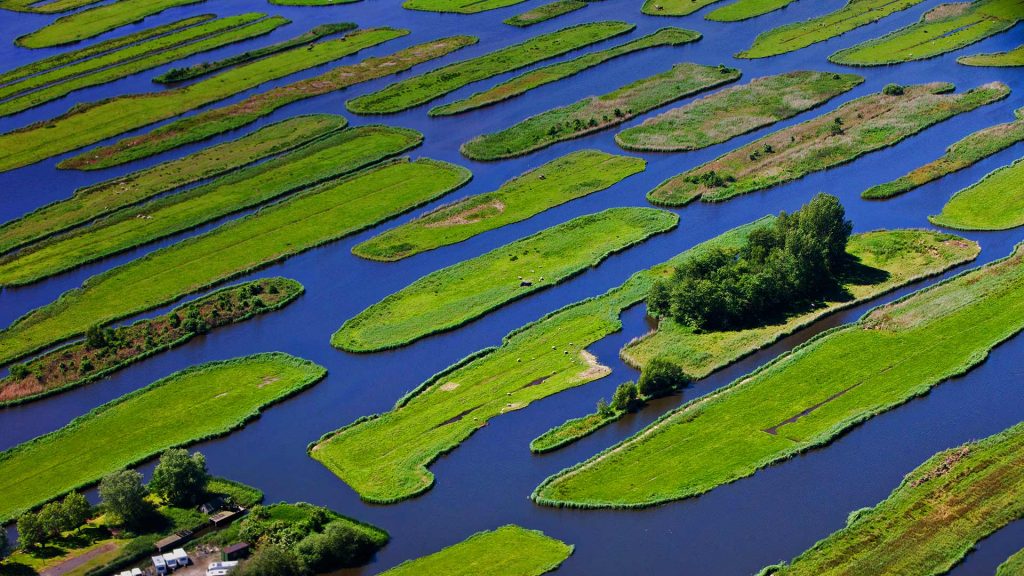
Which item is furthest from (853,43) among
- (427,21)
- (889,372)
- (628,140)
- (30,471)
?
(30,471)

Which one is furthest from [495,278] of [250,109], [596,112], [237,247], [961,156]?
[250,109]

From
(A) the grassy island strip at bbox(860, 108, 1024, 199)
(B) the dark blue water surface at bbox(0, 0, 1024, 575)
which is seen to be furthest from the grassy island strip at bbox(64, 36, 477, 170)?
(A) the grassy island strip at bbox(860, 108, 1024, 199)

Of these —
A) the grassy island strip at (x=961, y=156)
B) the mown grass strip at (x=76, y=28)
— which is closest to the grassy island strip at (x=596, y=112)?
the grassy island strip at (x=961, y=156)

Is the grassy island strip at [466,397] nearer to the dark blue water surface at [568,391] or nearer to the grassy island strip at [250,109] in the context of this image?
the dark blue water surface at [568,391]

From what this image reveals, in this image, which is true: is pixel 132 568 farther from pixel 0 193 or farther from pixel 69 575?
pixel 0 193

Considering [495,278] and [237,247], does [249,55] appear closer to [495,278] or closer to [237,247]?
[237,247]
